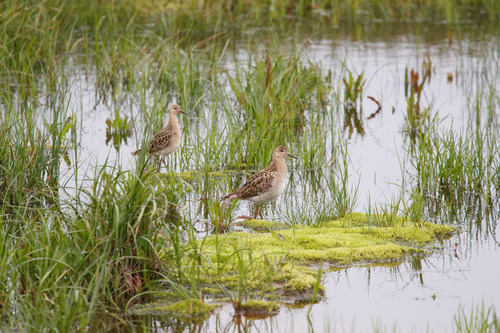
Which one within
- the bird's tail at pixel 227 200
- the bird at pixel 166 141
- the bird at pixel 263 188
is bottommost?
the bird's tail at pixel 227 200

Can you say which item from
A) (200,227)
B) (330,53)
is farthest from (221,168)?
(330,53)

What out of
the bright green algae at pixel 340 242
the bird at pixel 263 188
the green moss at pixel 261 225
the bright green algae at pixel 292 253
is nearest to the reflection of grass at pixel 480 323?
the bright green algae at pixel 292 253

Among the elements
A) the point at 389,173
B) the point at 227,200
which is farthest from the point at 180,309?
the point at 389,173

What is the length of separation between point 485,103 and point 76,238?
9926 millimetres

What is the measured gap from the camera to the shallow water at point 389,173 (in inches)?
235

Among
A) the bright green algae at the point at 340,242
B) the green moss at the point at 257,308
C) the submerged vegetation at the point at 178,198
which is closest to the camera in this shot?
the submerged vegetation at the point at 178,198

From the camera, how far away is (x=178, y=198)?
7.55 metres

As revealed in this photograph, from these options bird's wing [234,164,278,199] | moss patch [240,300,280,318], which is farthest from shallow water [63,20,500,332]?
bird's wing [234,164,278,199]

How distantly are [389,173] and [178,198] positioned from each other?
3.96 m

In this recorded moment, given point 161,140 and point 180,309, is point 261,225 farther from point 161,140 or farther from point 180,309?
point 161,140

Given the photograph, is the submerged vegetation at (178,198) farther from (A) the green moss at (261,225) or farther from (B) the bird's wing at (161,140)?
(B) the bird's wing at (161,140)

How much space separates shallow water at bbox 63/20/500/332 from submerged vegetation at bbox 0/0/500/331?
6.4 inches

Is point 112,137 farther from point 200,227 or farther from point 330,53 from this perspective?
point 330,53

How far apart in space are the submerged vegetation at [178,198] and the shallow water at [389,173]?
0.16m
